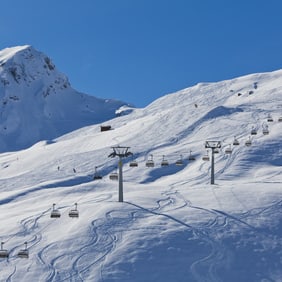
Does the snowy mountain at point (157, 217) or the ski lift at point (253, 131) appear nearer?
the snowy mountain at point (157, 217)

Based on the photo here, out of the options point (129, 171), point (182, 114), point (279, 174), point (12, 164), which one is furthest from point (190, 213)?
point (182, 114)

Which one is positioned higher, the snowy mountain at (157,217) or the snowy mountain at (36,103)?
the snowy mountain at (36,103)

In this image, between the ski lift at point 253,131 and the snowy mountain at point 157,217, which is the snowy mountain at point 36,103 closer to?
the ski lift at point 253,131

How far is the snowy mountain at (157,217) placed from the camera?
22203 millimetres

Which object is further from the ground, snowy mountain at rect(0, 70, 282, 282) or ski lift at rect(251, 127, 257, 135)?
ski lift at rect(251, 127, 257, 135)

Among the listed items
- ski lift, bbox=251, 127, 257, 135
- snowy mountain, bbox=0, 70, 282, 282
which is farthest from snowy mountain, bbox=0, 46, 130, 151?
snowy mountain, bbox=0, 70, 282, 282

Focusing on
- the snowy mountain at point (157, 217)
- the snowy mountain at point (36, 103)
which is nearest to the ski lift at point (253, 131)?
the snowy mountain at point (157, 217)

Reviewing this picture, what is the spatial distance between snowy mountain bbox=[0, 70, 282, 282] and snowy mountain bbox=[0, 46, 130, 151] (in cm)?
6364

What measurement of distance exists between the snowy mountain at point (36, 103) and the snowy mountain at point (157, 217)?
6364cm

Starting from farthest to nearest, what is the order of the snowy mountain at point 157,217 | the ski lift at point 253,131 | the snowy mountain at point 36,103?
1. the snowy mountain at point 36,103
2. the ski lift at point 253,131
3. the snowy mountain at point 157,217

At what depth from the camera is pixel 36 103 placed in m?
129

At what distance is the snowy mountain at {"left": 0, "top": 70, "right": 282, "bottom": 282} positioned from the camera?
2220cm

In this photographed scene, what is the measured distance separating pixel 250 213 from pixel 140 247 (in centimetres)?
677

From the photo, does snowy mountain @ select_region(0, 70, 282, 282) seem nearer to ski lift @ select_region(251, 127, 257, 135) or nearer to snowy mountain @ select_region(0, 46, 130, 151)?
ski lift @ select_region(251, 127, 257, 135)
